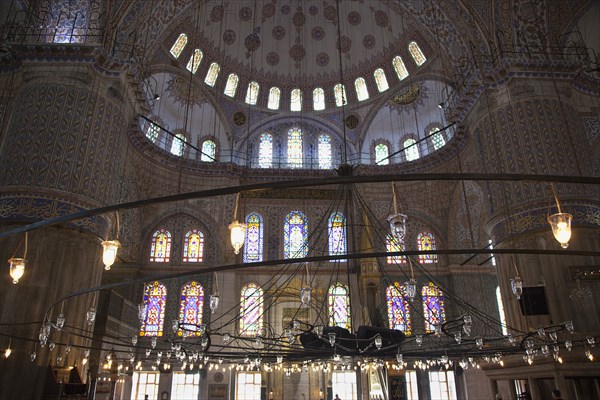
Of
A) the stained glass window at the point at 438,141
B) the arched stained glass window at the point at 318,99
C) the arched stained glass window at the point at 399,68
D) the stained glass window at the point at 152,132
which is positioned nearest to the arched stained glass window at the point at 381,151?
the stained glass window at the point at 438,141

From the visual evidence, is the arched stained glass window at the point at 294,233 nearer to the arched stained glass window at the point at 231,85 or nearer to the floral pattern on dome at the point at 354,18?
the arched stained glass window at the point at 231,85

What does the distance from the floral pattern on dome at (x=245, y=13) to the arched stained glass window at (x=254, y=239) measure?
25.2 ft

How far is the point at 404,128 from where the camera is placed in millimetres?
18688

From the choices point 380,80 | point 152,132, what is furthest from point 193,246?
point 380,80

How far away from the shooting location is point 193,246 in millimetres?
16766

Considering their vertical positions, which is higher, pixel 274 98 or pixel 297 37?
pixel 297 37

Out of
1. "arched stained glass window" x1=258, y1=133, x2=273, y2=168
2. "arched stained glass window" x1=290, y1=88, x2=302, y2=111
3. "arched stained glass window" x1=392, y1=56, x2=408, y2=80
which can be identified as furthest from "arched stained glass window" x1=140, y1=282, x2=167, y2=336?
"arched stained glass window" x1=392, y1=56, x2=408, y2=80

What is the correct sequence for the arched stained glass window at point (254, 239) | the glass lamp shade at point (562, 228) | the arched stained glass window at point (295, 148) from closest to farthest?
the glass lamp shade at point (562, 228) < the arched stained glass window at point (254, 239) < the arched stained glass window at point (295, 148)

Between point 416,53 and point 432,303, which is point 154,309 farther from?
point 416,53

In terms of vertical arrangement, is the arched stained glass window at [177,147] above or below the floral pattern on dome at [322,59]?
below

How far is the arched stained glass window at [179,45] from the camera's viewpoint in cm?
1642

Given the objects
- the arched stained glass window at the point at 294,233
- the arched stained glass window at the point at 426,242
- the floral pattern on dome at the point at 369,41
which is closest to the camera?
the arched stained glass window at the point at 426,242

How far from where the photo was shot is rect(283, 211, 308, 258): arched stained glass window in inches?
683

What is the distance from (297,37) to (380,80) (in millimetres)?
3857
